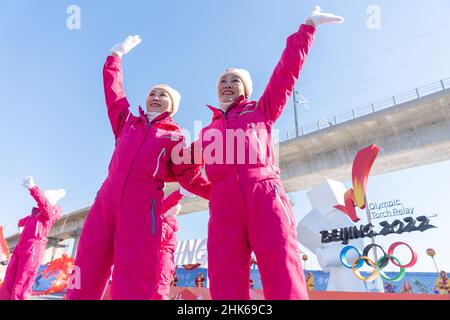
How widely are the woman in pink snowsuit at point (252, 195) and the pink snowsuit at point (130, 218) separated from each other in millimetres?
312

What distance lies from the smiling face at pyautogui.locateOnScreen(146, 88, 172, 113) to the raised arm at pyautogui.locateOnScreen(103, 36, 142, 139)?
0.58 ft

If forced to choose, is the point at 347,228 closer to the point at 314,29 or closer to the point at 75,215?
the point at 314,29

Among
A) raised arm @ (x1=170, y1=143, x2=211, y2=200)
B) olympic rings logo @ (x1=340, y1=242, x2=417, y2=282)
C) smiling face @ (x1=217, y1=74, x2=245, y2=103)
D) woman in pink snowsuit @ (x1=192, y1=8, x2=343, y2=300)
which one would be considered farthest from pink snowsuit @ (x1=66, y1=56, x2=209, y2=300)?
olympic rings logo @ (x1=340, y1=242, x2=417, y2=282)

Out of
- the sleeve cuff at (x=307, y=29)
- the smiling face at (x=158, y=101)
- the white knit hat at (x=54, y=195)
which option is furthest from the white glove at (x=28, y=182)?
the sleeve cuff at (x=307, y=29)

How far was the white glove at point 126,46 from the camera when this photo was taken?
2.67 metres

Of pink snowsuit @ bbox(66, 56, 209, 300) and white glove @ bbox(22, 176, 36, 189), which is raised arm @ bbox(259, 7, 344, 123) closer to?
pink snowsuit @ bbox(66, 56, 209, 300)

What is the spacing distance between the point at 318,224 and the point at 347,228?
0.89 meters

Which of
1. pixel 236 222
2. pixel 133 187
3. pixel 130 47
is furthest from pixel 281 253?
pixel 130 47

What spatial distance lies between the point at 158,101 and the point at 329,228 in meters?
8.25

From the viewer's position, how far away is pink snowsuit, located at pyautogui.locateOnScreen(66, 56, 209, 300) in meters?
1.70

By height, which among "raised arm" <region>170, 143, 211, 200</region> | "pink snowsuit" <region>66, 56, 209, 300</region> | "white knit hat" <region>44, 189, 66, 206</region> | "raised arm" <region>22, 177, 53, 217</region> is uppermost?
"white knit hat" <region>44, 189, 66, 206</region>

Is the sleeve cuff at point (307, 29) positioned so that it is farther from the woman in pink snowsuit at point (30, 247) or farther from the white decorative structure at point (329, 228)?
the white decorative structure at point (329, 228)

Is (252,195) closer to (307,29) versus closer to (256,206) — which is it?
(256,206)
